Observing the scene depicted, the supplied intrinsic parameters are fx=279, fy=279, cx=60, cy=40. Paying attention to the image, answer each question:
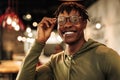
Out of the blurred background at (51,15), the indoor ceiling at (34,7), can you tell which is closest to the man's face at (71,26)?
the blurred background at (51,15)

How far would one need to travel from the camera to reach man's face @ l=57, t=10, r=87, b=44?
1.70 metres

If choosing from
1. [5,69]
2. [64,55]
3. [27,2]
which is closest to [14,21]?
[5,69]

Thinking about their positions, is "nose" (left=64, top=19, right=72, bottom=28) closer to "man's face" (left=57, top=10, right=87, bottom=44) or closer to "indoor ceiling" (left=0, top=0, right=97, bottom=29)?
"man's face" (left=57, top=10, right=87, bottom=44)

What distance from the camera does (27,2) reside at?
38.9ft

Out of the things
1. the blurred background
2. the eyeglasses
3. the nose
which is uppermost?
the eyeglasses

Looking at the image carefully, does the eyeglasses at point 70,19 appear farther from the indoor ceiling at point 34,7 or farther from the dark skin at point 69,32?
the indoor ceiling at point 34,7

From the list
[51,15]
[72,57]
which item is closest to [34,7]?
[51,15]

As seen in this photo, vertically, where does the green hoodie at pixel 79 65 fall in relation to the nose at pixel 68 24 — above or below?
below

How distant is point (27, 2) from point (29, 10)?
0.63m

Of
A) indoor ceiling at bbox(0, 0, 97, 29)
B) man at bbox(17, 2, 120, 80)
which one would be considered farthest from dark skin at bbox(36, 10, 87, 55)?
indoor ceiling at bbox(0, 0, 97, 29)

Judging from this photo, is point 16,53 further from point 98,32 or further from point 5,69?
point 5,69

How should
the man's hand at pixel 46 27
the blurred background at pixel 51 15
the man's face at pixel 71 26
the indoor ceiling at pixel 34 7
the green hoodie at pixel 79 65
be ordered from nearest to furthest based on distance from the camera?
Result: the green hoodie at pixel 79 65
the man's face at pixel 71 26
the man's hand at pixel 46 27
the blurred background at pixel 51 15
the indoor ceiling at pixel 34 7

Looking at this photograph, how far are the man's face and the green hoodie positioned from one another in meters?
0.09

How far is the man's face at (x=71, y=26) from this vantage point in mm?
1703
